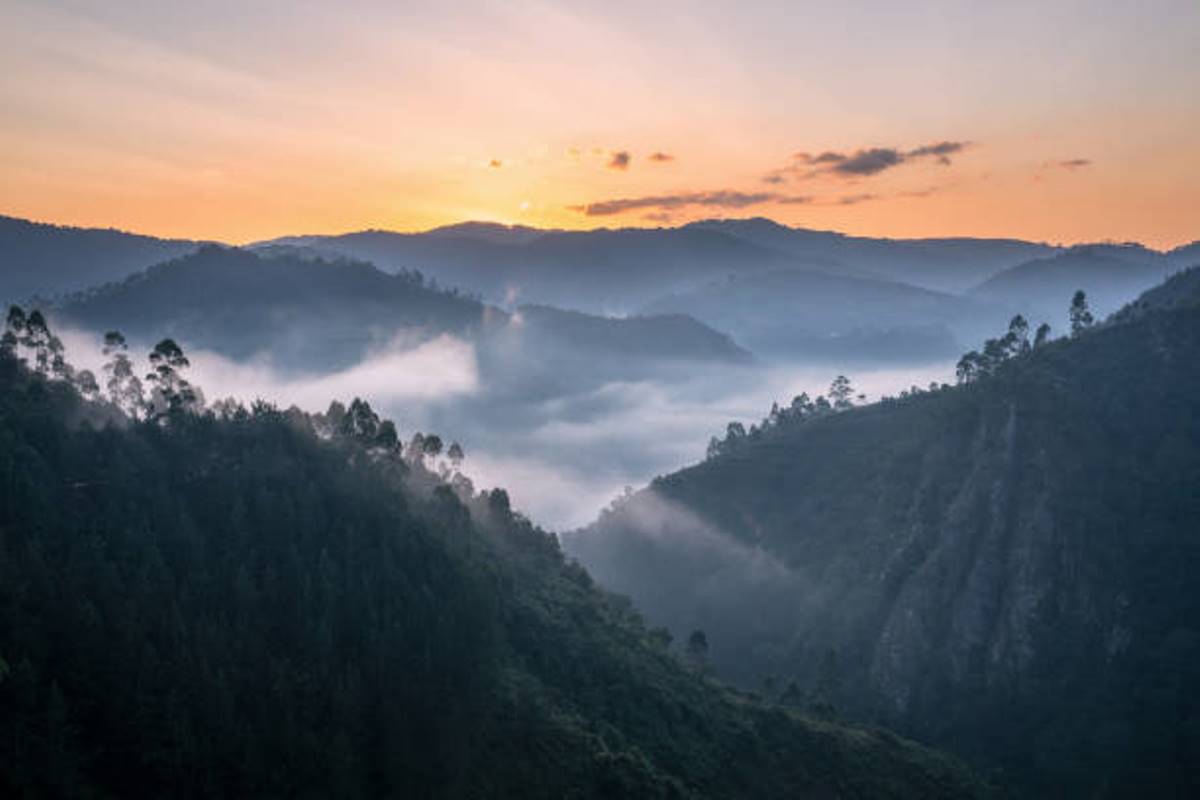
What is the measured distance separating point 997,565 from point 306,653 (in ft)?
338

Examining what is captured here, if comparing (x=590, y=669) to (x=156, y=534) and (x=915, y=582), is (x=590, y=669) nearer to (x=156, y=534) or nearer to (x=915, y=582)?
(x=156, y=534)

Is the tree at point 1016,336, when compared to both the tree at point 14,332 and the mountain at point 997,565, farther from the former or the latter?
the tree at point 14,332

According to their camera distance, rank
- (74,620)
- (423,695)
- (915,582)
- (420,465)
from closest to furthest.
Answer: (74,620) < (423,695) < (420,465) < (915,582)

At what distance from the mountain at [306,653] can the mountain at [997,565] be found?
25271 mm

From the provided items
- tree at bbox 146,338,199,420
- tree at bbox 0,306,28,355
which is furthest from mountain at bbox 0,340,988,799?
tree at bbox 0,306,28,355

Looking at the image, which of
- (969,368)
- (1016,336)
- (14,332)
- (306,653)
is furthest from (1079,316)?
(14,332)

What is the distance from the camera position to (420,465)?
123938mm

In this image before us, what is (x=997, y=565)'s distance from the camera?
423 ft

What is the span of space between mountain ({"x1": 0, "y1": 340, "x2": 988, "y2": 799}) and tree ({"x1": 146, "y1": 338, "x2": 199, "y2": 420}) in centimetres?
306

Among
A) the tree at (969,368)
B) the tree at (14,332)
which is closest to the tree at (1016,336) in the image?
the tree at (969,368)

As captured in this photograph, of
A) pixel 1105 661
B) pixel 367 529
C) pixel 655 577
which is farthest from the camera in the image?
pixel 655 577

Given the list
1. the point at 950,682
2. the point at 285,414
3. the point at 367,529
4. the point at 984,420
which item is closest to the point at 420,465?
the point at 285,414

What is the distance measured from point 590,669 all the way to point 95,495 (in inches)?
1827

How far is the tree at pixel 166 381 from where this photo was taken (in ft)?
300
